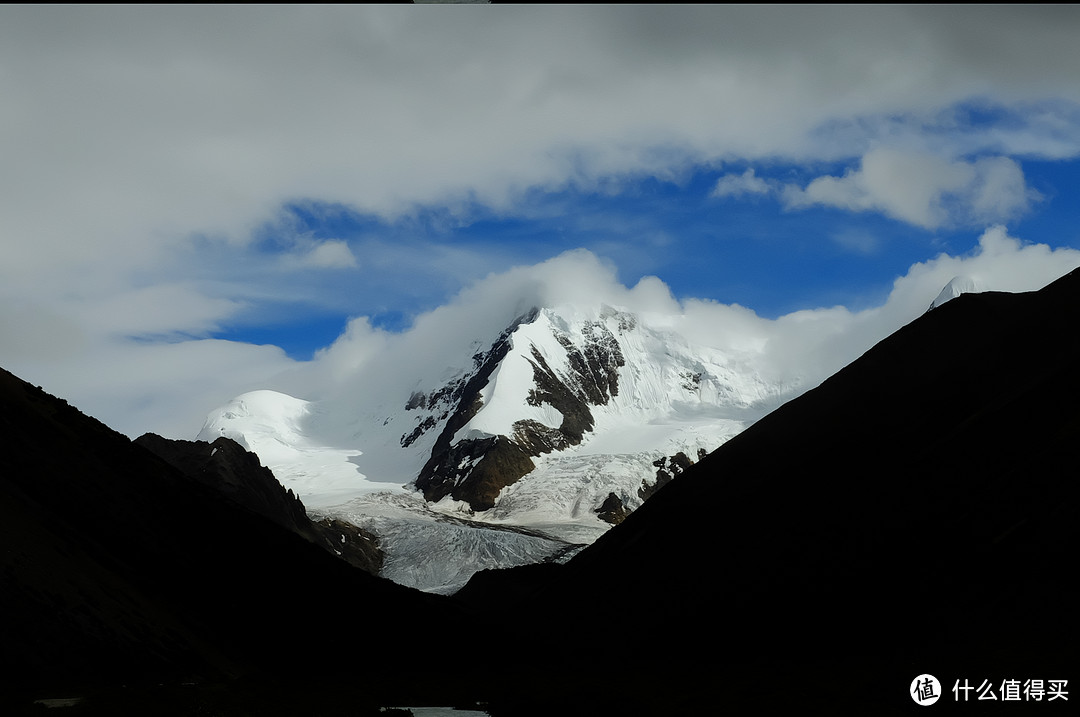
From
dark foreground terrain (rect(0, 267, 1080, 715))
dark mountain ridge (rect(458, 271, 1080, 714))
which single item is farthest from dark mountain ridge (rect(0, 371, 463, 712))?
dark mountain ridge (rect(458, 271, 1080, 714))

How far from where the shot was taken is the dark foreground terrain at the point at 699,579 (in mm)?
63750

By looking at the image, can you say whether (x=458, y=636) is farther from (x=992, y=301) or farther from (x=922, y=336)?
(x=992, y=301)

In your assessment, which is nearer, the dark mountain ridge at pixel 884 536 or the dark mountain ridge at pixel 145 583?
the dark mountain ridge at pixel 145 583

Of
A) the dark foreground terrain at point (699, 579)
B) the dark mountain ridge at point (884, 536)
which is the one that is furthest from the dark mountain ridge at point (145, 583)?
the dark mountain ridge at point (884, 536)

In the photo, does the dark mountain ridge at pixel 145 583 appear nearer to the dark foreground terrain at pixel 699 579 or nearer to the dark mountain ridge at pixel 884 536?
the dark foreground terrain at pixel 699 579

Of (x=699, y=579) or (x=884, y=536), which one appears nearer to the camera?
(x=884, y=536)

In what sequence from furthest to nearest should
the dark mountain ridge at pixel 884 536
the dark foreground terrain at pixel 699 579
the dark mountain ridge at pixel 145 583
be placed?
the dark mountain ridge at pixel 884 536 → the dark foreground terrain at pixel 699 579 → the dark mountain ridge at pixel 145 583

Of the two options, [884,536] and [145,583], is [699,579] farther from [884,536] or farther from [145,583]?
[145,583]

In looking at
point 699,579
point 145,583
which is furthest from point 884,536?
point 145,583

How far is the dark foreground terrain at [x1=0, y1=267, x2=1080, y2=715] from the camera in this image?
6375cm

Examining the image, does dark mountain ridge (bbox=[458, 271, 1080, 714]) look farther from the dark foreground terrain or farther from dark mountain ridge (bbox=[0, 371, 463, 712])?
dark mountain ridge (bbox=[0, 371, 463, 712])

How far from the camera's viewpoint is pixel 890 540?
92.1 m

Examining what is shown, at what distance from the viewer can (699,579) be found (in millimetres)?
108125

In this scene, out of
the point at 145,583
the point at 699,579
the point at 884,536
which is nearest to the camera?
the point at 145,583
